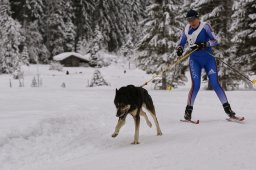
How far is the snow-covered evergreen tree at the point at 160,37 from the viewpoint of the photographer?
84.4ft

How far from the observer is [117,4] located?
79.4 metres

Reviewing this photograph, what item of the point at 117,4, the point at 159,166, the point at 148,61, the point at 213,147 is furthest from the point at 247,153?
the point at 117,4

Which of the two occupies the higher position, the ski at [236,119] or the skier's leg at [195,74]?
the skier's leg at [195,74]

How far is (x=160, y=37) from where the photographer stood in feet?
85.8

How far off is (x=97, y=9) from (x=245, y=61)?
189 ft

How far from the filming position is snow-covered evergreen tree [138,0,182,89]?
84.4 feet

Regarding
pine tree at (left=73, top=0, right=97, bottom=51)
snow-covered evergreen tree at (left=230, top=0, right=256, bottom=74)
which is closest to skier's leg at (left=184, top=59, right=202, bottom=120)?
snow-covered evergreen tree at (left=230, top=0, right=256, bottom=74)

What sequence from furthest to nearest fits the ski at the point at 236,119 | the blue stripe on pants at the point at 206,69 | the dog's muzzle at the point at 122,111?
the blue stripe on pants at the point at 206,69
the ski at the point at 236,119
the dog's muzzle at the point at 122,111

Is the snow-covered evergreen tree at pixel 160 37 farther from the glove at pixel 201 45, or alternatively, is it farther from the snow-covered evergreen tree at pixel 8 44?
the snow-covered evergreen tree at pixel 8 44

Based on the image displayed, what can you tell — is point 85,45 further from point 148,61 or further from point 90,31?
point 148,61

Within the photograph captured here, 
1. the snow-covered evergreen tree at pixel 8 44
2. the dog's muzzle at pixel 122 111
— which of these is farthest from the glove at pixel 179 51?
the snow-covered evergreen tree at pixel 8 44

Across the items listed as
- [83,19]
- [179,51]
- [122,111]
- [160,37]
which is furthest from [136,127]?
[83,19]

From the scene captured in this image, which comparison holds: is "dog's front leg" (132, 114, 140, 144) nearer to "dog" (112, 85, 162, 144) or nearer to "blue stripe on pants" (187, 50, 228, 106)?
"dog" (112, 85, 162, 144)

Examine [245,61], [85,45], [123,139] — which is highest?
[85,45]
